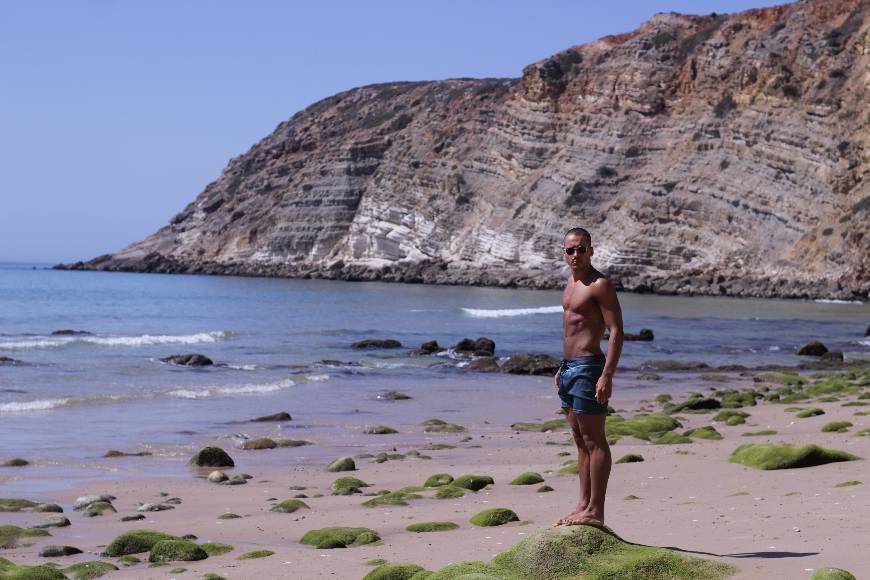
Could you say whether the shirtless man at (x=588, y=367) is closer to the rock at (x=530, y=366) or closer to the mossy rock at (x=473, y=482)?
the mossy rock at (x=473, y=482)

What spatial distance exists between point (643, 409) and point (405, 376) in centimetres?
829

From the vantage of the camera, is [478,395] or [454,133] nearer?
[478,395]

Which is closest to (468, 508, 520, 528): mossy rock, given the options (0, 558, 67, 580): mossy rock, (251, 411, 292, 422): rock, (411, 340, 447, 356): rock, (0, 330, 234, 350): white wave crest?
(0, 558, 67, 580): mossy rock

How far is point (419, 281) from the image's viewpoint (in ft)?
293

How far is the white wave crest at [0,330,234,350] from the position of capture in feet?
103

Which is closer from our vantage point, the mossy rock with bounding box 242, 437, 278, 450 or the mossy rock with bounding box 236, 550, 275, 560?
the mossy rock with bounding box 236, 550, 275, 560

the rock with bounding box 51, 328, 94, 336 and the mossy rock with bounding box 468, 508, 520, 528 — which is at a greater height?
the mossy rock with bounding box 468, 508, 520, 528

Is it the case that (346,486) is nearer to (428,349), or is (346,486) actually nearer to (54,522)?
(54,522)

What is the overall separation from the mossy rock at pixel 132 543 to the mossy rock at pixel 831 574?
5.11 metres

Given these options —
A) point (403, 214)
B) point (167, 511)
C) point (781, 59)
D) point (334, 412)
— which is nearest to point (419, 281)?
point (403, 214)

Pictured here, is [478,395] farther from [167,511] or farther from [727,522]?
[727,522]

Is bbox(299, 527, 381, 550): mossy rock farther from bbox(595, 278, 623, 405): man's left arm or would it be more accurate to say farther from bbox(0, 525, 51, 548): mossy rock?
bbox(595, 278, 623, 405): man's left arm

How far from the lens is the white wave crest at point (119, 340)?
31.5 meters

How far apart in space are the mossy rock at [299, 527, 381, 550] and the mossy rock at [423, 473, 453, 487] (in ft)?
8.73
